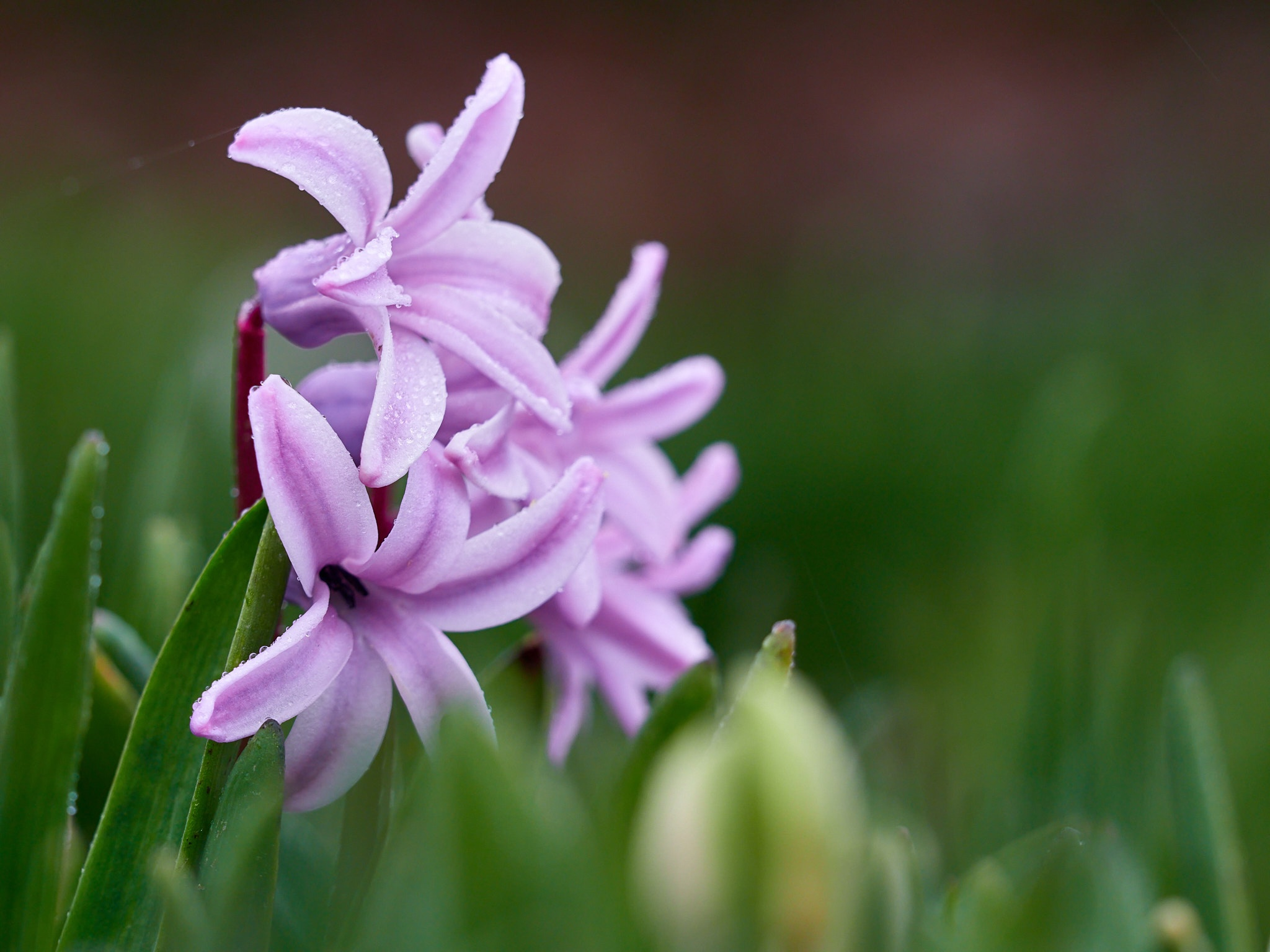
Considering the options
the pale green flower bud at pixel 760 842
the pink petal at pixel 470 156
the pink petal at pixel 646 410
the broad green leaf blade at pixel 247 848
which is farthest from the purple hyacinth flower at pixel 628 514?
the pale green flower bud at pixel 760 842

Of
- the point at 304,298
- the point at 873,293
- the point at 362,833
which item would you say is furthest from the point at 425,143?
the point at 873,293

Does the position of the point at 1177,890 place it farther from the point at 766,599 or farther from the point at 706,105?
the point at 706,105

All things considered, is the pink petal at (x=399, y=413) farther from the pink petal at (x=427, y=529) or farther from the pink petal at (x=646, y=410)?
the pink petal at (x=646, y=410)

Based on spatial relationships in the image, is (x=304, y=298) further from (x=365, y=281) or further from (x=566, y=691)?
(x=566, y=691)

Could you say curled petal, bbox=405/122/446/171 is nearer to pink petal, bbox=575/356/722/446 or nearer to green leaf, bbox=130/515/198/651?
pink petal, bbox=575/356/722/446

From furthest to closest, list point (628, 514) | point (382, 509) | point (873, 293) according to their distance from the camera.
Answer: point (873, 293) → point (628, 514) → point (382, 509)

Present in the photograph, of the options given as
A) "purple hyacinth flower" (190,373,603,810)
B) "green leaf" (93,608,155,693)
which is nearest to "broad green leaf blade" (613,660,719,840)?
"purple hyacinth flower" (190,373,603,810)
